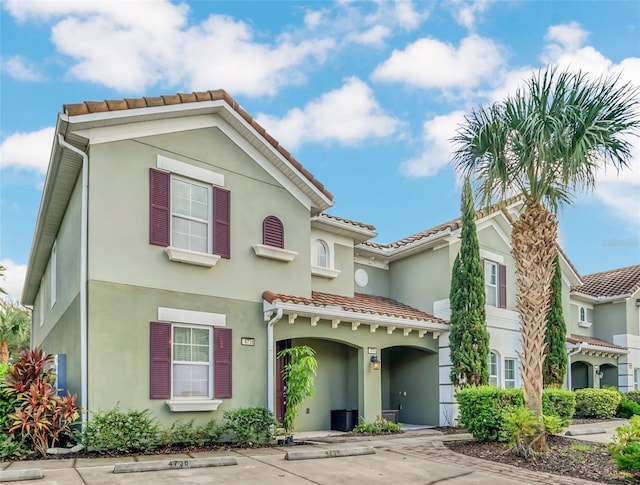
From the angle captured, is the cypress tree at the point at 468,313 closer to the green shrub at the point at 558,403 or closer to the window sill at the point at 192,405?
the green shrub at the point at 558,403

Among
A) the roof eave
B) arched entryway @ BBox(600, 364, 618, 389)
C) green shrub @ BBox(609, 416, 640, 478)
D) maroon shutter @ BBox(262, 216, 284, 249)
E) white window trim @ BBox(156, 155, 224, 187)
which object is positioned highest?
white window trim @ BBox(156, 155, 224, 187)

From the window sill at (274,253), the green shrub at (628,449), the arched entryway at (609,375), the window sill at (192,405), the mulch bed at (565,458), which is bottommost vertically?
the arched entryway at (609,375)

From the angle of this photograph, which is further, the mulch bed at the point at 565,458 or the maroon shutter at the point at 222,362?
the maroon shutter at the point at 222,362

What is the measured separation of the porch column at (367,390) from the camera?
15.3 metres

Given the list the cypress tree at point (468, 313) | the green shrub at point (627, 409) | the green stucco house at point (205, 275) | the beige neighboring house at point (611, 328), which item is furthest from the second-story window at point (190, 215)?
the beige neighboring house at point (611, 328)

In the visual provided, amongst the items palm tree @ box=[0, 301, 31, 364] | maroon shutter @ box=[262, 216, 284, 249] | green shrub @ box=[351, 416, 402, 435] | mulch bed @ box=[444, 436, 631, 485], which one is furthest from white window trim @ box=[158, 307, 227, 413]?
palm tree @ box=[0, 301, 31, 364]

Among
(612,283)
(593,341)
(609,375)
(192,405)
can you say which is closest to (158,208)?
(192,405)

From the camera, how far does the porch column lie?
15.3 metres

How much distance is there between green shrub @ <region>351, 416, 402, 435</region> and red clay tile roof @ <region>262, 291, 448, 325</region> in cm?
286

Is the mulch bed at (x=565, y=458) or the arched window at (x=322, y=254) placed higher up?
the arched window at (x=322, y=254)

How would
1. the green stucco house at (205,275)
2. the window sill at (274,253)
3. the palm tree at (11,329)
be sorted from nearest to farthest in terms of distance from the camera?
1. the green stucco house at (205,275)
2. the window sill at (274,253)
3. the palm tree at (11,329)

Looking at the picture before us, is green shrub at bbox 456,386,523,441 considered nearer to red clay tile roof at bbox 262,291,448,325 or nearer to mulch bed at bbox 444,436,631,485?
mulch bed at bbox 444,436,631,485

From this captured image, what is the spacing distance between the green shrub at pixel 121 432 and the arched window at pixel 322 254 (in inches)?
278

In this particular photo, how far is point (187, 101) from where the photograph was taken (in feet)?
40.5
